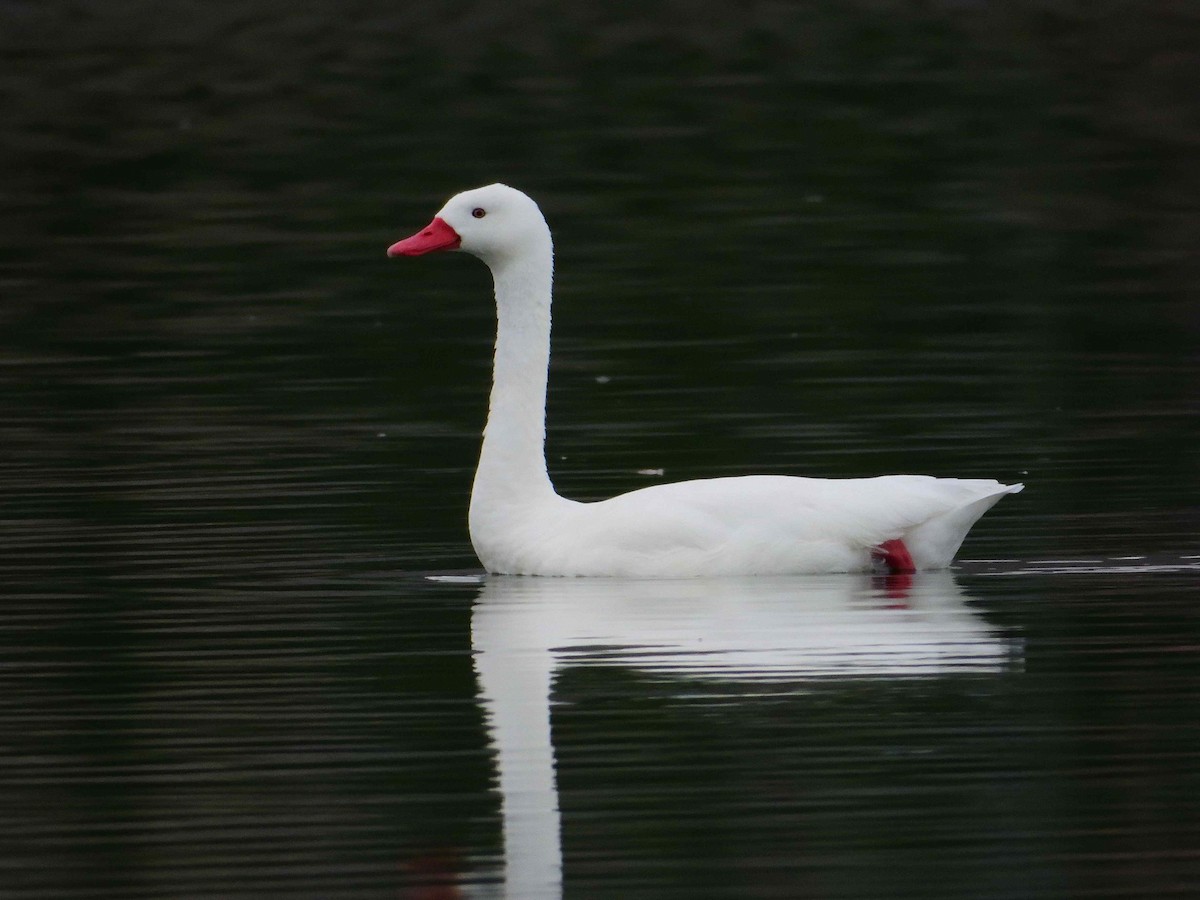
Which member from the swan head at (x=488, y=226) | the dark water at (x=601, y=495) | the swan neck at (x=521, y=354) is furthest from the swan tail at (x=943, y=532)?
the swan head at (x=488, y=226)

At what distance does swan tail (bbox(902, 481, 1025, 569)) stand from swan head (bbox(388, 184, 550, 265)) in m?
2.26

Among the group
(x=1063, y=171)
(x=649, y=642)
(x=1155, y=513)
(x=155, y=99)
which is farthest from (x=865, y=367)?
(x=155, y=99)

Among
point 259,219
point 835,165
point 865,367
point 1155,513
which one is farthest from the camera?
point 835,165

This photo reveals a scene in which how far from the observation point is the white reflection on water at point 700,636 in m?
9.48

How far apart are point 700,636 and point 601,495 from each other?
3.55 meters

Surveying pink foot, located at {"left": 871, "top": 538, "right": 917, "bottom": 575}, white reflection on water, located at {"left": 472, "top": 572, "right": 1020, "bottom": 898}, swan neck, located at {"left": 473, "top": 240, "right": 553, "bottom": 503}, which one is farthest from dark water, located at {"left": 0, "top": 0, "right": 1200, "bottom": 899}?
swan neck, located at {"left": 473, "top": 240, "right": 553, "bottom": 503}

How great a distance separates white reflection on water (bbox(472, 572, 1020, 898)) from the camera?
9484 millimetres

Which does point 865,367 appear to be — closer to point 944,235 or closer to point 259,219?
point 944,235

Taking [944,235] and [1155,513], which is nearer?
[1155,513]

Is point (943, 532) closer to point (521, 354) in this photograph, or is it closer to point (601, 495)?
point (521, 354)

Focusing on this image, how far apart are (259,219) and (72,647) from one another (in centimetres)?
1800

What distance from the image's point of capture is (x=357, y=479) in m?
14.6

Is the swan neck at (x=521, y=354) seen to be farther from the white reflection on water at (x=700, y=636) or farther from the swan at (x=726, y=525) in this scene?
the white reflection on water at (x=700, y=636)

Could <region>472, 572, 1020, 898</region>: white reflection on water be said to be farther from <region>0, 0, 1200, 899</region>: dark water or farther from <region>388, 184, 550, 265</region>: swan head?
<region>388, 184, 550, 265</region>: swan head
